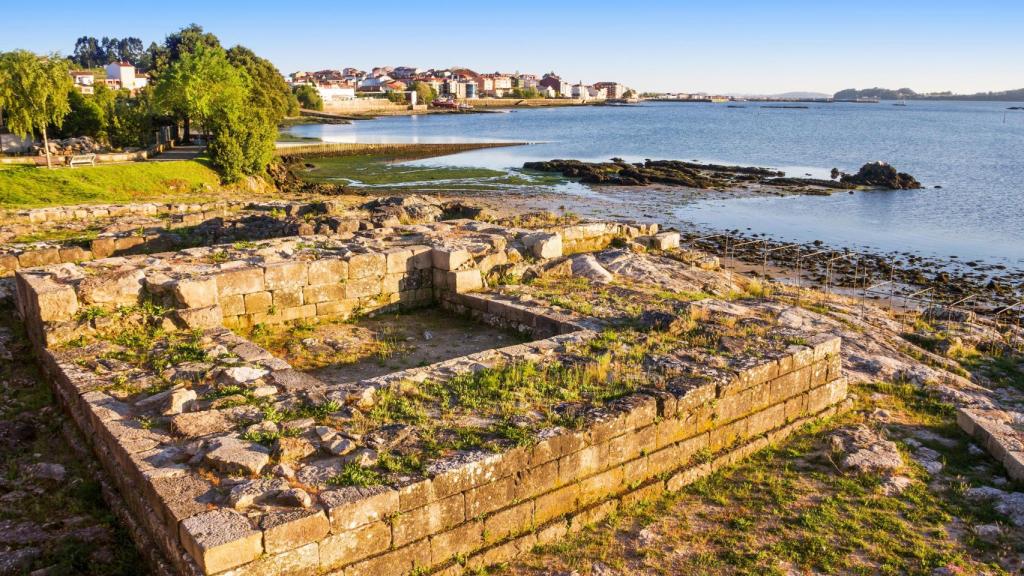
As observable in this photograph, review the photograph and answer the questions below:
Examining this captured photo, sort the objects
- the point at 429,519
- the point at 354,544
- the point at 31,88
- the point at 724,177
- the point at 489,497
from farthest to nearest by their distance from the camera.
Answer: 1. the point at 724,177
2. the point at 31,88
3. the point at 489,497
4. the point at 429,519
5. the point at 354,544

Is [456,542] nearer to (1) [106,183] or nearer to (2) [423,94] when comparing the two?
(1) [106,183]

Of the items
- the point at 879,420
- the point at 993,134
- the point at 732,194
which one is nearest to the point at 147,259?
the point at 879,420

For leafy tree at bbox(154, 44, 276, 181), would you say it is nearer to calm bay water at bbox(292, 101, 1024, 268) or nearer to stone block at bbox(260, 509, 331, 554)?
calm bay water at bbox(292, 101, 1024, 268)

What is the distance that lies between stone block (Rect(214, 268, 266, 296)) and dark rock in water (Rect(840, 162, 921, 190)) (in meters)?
42.1

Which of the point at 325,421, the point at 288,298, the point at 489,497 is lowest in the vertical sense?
the point at 489,497

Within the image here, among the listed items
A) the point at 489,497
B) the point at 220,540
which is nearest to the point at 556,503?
the point at 489,497

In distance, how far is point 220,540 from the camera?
15.1 feet

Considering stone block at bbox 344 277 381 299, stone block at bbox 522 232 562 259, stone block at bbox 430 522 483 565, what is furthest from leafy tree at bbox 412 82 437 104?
stone block at bbox 430 522 483 565

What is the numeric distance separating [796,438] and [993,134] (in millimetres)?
111852

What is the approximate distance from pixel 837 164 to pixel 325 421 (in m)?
58.8

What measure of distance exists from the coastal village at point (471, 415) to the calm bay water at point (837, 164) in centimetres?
1578

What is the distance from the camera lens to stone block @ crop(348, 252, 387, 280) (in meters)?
11.2

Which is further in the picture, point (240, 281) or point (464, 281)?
point (464, 281)

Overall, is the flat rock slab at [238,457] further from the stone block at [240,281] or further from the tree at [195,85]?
the tree at [195,85]
